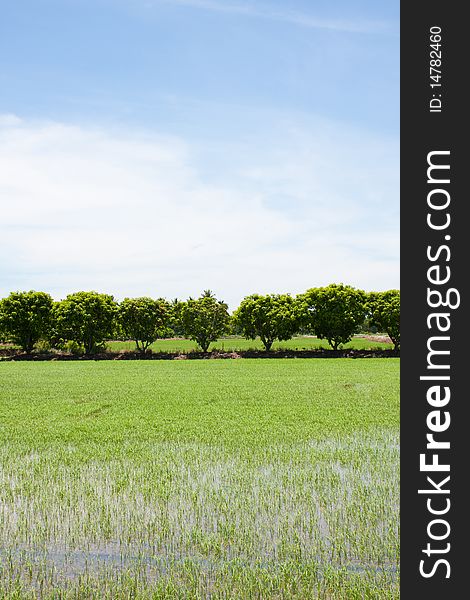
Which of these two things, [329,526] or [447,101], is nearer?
[447,101]

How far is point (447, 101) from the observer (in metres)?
4.04

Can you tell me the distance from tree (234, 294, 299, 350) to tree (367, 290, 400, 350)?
25.4 feet

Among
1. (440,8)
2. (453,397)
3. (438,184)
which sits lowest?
(453,397)

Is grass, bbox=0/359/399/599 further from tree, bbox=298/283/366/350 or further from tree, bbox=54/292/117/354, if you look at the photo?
tree, bbox=54/292/117/354

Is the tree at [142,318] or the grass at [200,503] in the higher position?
the tree at [142,318]

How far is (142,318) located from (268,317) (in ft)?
41.5

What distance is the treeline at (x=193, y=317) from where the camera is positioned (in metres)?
54.8

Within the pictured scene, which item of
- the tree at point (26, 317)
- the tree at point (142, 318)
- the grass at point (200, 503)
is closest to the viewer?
the grass at point (200, 503)

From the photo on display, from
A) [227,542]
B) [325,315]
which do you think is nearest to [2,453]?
[227,542]

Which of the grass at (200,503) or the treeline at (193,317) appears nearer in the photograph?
the grass at (200,503)

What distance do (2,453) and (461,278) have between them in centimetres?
1045

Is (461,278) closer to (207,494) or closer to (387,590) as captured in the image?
(387,590)

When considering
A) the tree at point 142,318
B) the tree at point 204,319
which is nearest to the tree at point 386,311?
the tree at point 204,319

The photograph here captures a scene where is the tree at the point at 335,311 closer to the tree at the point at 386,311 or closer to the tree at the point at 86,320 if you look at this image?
the tree at the point at 386,311
